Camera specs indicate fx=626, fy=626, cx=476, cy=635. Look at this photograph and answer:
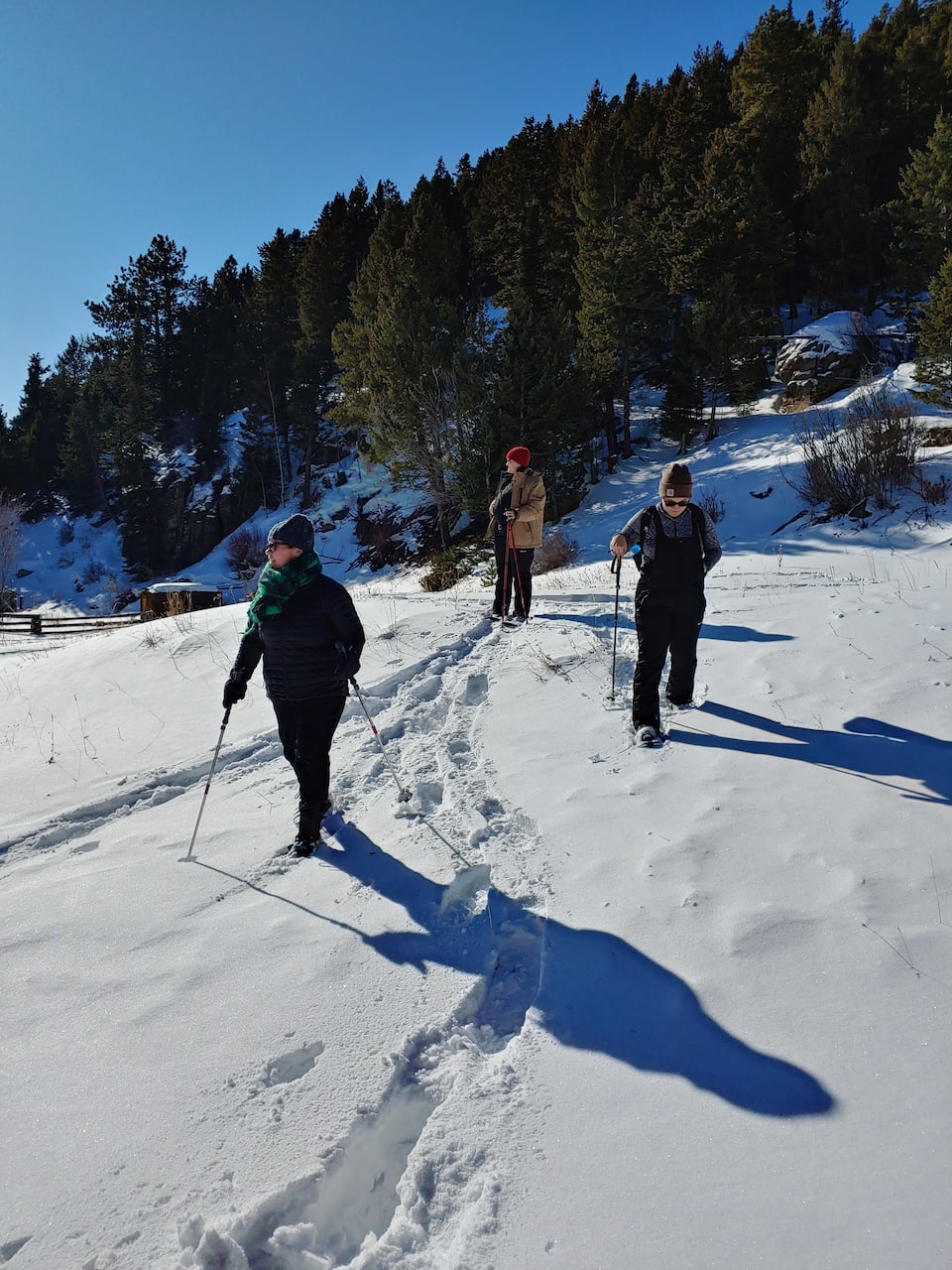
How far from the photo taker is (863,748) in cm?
363

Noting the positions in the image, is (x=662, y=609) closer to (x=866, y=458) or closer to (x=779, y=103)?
(x=866, y=458)

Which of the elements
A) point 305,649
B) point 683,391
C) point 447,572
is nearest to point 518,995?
point 305,649

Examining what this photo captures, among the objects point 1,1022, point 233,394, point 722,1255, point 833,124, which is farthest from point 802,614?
point 233,394

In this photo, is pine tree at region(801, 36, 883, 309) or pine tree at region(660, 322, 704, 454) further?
pine tree at region(801, 36, 883, 309)

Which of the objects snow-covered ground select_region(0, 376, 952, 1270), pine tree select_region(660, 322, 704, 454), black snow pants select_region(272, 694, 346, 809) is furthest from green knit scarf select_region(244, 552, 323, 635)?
pine tree select_region(660, 322, 704, 454)

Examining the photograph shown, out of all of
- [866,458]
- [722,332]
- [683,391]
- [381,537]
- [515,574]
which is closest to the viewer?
[515,574]

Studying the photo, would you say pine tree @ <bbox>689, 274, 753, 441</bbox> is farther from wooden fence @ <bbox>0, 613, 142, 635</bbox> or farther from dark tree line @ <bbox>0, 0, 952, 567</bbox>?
wooden fence @ <bbox>0, 613, 142, 635</bbox>

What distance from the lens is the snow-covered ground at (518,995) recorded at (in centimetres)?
160

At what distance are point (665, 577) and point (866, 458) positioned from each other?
8941 millimetres

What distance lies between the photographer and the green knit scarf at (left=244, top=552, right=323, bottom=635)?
3.48 metres

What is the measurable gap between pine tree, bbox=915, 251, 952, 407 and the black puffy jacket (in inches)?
707

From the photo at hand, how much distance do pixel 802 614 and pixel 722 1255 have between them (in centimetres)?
546

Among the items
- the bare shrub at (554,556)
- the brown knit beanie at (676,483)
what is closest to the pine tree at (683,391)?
the bare shrub at (554,556)

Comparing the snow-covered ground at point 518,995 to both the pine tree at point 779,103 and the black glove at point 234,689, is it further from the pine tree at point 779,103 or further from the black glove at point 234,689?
the pine tree at point 779,103
